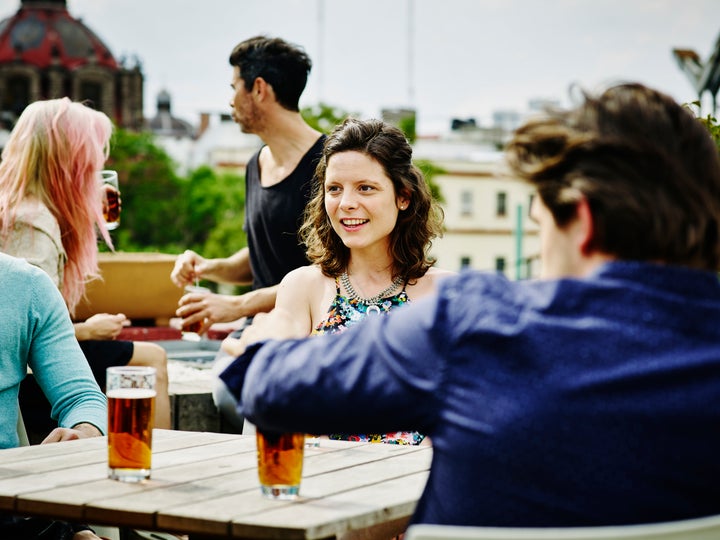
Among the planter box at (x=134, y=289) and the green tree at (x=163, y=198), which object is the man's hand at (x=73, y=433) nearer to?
the planter box at (x=134, y=289)

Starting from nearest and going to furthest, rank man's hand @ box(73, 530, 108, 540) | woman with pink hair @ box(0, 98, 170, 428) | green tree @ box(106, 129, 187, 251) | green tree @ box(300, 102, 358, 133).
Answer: man's hand @ box(73, 530, 108, 540) < woman with pink hair @ box(0, 98, 170, 428) < green tree @ box(300, 102, 358, 133) < green tree @ box(106, 129, 187, 251)

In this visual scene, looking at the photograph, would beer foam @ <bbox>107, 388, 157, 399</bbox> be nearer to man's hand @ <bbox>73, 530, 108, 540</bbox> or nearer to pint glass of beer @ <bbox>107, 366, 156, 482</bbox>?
pint glass of beer @ <bbox>107, 366, 156, 482</bbox>

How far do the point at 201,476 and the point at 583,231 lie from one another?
3.27 ft

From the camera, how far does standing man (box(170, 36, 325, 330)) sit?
15.3ft

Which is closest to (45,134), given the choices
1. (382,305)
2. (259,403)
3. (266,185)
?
(266,185)

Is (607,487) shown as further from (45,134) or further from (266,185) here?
(266,185)

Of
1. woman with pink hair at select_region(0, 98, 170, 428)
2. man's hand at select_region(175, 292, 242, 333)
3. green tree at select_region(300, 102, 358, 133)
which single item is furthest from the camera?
green tree at select_region(300, 102, 358, 133)

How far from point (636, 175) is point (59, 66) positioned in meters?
92.5

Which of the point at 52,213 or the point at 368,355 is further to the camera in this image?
the point at 52,213

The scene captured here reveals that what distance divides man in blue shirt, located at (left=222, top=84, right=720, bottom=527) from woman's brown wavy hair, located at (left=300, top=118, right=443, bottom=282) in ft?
6.22

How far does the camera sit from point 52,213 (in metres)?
4.16

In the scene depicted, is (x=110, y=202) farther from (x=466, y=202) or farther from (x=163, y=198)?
(x=163, y=198)

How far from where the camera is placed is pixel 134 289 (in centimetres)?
597

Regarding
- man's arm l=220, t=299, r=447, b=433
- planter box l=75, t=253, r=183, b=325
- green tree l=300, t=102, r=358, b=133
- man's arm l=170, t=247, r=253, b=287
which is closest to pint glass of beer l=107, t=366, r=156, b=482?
man's arm l=220, t=299, r=447, b=433
